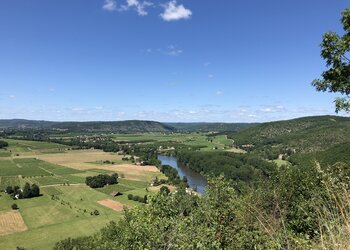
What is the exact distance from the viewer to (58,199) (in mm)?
83688

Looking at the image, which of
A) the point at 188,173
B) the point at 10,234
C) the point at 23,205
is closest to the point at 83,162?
the point at 188,173

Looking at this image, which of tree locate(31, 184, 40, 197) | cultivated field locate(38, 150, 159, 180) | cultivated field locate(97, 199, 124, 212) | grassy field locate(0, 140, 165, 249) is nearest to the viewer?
grassy field locate(0, 140, 165, 249)

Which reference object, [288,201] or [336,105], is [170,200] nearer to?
[336,105]

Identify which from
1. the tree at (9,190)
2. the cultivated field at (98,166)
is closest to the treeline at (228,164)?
the cultivated field at (98,166)

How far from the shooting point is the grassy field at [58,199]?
57781 mm

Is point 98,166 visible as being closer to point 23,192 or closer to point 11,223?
point 23,192

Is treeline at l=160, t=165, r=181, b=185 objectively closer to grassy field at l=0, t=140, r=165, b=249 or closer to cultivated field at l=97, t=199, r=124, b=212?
grassy field at l=0, t=140, r=165, b=249

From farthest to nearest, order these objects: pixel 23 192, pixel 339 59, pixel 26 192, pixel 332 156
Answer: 1. pixel 23 192
2. pixel 26 192
3. pixel 332 156
4. pixel 339 59

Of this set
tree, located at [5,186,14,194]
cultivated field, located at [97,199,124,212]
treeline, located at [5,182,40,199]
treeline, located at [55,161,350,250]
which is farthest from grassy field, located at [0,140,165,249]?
treeline, located at [55,161,350,250]

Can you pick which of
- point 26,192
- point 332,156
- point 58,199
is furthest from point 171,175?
point 332,156

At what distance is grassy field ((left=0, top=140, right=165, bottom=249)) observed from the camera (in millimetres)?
57781

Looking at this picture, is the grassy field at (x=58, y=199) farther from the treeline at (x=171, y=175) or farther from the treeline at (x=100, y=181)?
the treeline at (x=171, y=175)

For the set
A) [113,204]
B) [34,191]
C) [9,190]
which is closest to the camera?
[113,204]

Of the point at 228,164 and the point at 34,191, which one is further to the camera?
the point at 228,164
